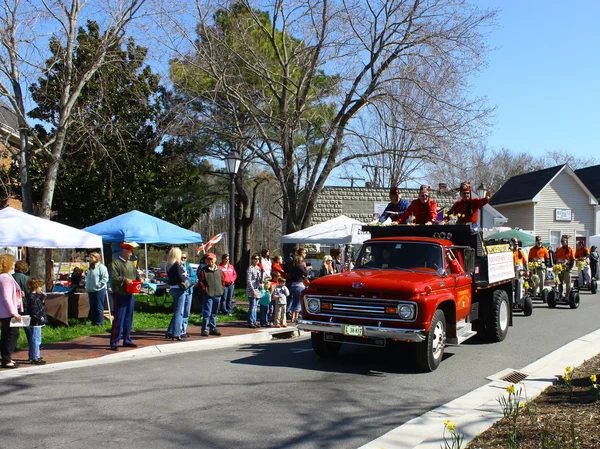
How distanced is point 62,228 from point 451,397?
10.9 m

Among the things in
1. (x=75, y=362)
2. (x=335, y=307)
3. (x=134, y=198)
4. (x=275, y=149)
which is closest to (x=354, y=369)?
(x=335, y=307)

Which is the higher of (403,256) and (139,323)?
(403,256)

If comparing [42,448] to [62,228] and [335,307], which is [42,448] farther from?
[62,228]

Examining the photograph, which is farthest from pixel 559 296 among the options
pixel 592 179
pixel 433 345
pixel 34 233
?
pixel 592 179

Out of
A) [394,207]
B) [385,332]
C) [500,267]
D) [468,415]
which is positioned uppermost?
[394,207]

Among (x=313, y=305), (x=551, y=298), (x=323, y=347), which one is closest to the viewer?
(x=313, y=305)

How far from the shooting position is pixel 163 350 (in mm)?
11227

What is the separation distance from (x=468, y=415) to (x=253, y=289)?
8481 millimetres

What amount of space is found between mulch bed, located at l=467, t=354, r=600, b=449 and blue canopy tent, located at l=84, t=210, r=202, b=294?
13061 millimetres

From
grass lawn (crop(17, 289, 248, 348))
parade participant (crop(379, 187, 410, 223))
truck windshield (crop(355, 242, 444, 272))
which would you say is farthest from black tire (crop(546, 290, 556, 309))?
truck windshield (crop(355, 242, 444, 272))

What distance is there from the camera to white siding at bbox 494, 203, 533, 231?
40.0 m

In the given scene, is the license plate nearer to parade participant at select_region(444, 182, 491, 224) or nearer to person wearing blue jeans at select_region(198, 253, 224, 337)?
parade participant at select_region(444, 182, 491, 224)

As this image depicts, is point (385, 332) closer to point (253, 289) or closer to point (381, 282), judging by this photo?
point (381, 282)

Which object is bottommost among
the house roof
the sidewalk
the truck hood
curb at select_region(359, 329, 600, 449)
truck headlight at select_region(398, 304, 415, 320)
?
curb at select_region(359, 329, 600, 449)
